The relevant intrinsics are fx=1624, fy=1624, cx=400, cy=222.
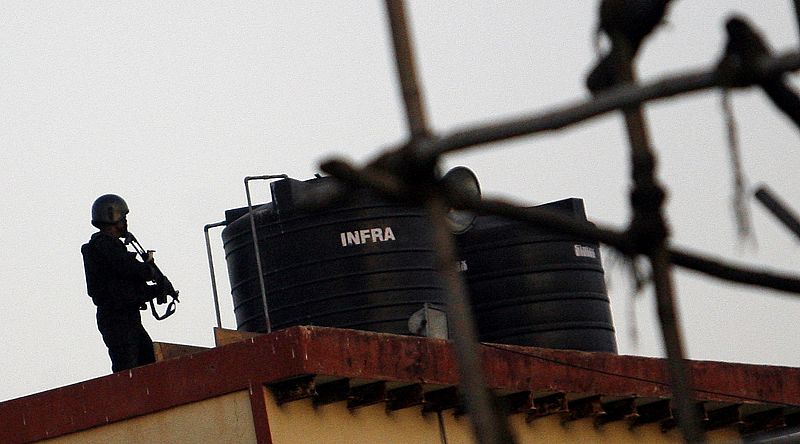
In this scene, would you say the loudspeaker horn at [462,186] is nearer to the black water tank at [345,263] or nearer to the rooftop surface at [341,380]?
the black water tank at [345,263]

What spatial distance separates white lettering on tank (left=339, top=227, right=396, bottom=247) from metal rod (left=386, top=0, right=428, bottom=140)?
8.59 meters

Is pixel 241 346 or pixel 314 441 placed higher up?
pixel 241 346

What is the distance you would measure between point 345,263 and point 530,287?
2.85 metres

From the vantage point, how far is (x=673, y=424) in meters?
14.4

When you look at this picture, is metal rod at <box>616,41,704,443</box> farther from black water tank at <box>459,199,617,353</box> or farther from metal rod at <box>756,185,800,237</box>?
black water tank at <box>459,199,617,353</box>

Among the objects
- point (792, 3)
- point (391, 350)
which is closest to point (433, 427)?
point (391, 350)

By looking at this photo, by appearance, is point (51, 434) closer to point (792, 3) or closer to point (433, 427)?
point (433, 427)

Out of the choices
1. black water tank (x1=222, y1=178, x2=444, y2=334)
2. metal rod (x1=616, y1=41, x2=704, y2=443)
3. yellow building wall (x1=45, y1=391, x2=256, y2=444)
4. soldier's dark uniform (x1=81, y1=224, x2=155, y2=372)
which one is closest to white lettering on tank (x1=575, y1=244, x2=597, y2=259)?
black water tank (x1=222, y1=178, x2=444, y2=334)

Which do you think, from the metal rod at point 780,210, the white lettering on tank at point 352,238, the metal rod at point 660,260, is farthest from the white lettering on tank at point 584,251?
the metal rod at point 660,260

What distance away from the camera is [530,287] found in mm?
15781

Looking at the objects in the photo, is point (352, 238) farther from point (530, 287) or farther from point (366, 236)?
point (530, 287)

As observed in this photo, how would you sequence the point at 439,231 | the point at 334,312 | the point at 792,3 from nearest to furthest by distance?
the point at 439,231 → the point at 792,3 → the point at 334,312

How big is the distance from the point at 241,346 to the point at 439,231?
6.21m

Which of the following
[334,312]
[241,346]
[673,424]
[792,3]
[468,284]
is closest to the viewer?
[792,3]
